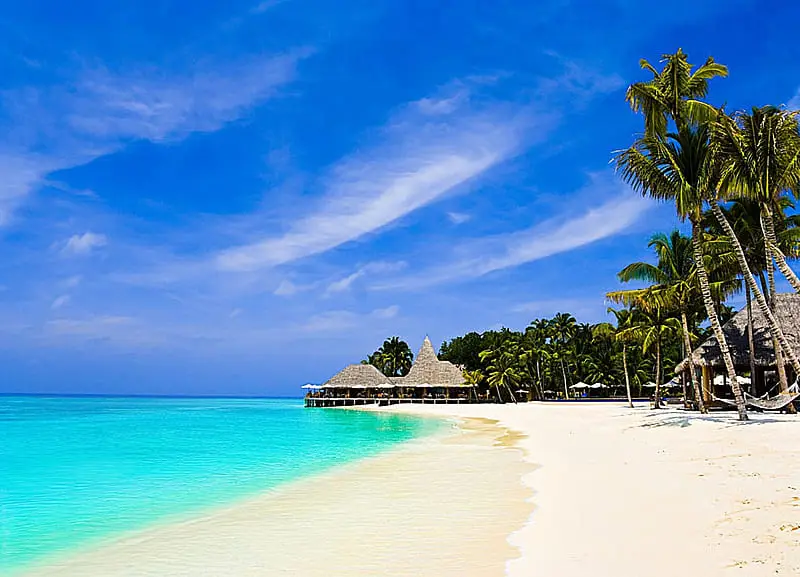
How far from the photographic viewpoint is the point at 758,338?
20.3 meters

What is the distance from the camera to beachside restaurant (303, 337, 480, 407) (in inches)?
1940

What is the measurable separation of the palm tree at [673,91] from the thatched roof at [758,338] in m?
8.79

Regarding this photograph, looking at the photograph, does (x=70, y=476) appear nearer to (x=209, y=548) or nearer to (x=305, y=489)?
(x=305, y=489)

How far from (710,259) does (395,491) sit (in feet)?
40.2

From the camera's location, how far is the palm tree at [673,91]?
14094 mm

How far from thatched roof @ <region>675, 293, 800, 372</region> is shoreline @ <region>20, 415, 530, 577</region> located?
12.3 metres

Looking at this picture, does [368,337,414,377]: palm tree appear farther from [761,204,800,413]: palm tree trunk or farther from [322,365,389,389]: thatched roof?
[761,204,800,413]: palm tree trunk

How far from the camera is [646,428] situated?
609 inches

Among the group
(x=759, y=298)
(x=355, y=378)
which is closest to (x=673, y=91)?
(x=759, y=298)

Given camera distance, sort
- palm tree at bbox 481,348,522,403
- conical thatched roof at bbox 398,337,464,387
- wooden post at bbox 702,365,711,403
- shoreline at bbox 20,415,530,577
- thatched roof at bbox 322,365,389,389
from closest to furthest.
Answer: shoreline at bbox 20,415,530,577
wooden post at bbox 702,365,711,403
palm tree at bbox 481,348,522,403
conical thatched roof at bbox 398,337,464,387
thatched roof at bbox 322,365,389,389

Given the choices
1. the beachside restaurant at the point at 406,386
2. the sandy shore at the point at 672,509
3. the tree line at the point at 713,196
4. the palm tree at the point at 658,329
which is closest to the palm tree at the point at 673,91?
the tree line at the point at 713,196

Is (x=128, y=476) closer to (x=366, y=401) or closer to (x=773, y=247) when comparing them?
(x=773, y=247)

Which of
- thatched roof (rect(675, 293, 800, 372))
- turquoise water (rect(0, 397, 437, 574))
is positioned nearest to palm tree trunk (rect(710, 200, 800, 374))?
thatched roof (rect(675, 293, 800, 372))

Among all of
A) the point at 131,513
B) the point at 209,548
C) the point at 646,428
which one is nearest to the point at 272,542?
the point at 209,548
